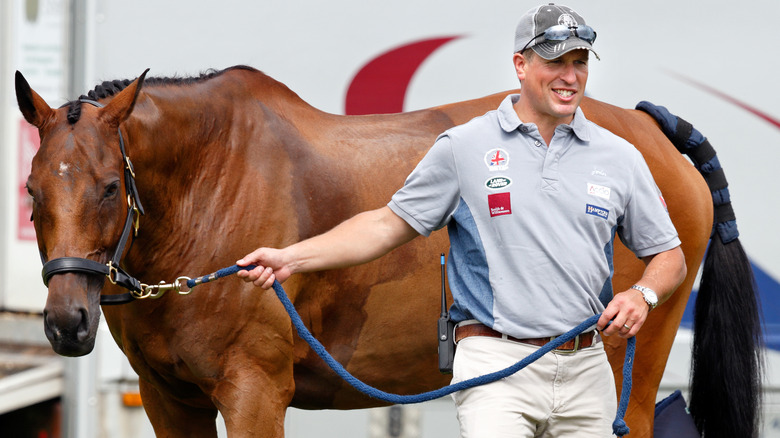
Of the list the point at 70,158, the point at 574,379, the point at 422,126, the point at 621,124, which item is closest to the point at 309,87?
the point at 422,126

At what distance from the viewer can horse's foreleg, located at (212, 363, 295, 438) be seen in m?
3.08

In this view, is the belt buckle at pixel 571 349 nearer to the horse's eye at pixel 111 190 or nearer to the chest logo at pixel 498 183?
the chest logo at pixel 498 183

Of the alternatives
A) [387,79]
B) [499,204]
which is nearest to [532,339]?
[499,204]

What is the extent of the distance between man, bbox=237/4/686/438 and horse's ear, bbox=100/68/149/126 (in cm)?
71

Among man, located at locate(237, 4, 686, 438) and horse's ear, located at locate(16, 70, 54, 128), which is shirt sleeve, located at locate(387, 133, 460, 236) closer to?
man, located at locate(237, 4, 686, 438)

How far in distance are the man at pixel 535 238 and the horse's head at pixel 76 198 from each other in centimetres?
55

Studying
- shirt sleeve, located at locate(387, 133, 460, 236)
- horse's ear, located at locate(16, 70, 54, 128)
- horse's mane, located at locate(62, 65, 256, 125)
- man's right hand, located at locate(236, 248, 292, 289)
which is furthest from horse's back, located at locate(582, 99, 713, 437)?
horse's ear, located at locate(16, 70, 54, 128)

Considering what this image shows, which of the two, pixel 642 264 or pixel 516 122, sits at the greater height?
pixel 516 122

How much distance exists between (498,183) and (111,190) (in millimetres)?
1165

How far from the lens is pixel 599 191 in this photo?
245cm

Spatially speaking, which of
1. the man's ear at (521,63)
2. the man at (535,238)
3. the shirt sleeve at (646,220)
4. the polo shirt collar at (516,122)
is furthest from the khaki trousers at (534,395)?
the man's ear at (521,63)

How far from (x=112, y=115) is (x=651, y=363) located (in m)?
2.30

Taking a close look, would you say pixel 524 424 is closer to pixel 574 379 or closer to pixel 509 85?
pixel 574 379

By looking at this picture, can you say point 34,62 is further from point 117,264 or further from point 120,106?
point 117,264
